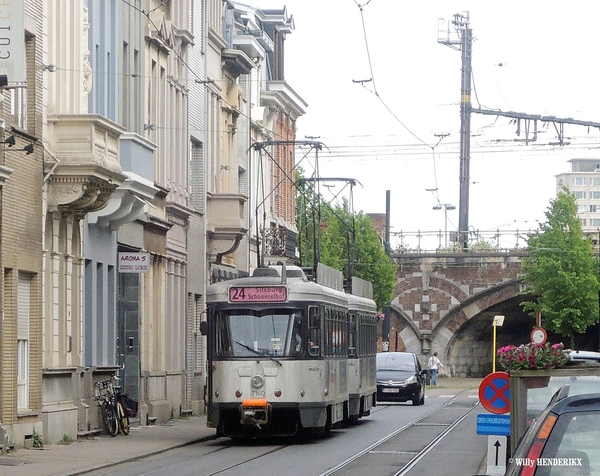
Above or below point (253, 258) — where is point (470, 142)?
above

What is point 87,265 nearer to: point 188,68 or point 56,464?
point 56,464

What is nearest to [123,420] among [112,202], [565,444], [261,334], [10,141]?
[112,202]

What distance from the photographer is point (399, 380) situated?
1705 inches

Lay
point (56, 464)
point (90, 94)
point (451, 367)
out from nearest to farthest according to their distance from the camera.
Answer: point (56, 464)
point (90, 94)
point (451, 367)

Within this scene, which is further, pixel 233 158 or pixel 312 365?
pixel 233 158

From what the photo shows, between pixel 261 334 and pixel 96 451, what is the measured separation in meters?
3.56

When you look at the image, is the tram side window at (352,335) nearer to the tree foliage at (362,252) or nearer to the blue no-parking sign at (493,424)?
the blue no-parking sign at (493,424)

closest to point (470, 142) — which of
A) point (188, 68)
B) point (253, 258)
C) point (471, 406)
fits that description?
point (253, 258)

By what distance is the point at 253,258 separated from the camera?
49.2 meters

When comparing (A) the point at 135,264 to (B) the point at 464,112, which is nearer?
(A) the point at 135,264

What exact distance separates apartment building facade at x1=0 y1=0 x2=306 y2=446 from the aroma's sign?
1.0 inches

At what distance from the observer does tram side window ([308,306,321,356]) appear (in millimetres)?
25172

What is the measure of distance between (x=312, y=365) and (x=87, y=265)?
Result: 5.12m

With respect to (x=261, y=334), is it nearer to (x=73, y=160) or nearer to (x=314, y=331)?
(x=314, y=331)
